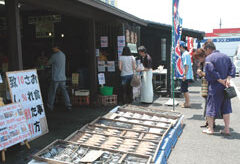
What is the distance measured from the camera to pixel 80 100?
8.23 m

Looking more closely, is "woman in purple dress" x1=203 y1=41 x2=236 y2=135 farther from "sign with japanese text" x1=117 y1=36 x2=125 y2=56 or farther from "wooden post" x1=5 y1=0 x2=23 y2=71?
"sign with japanese text" x1=117 y1=36 x2=125 y2=56

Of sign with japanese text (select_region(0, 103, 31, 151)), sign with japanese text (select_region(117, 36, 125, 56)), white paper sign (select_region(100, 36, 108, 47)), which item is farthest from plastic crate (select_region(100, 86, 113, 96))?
sign with japanese text (select_region(0, 103, 31, 151))

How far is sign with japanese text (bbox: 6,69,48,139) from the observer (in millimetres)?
4449

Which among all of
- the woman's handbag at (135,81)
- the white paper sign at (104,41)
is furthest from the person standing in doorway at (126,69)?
the white paper sign at (104,41)

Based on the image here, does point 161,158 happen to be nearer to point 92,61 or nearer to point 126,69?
point 126,69

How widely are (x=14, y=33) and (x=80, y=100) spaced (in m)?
3.89

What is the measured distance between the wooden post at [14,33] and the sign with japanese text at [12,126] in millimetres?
915

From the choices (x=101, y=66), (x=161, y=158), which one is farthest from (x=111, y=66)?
(x=161, y=158)

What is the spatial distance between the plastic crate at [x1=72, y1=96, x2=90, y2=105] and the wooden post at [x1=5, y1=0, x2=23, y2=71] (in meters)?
3.53

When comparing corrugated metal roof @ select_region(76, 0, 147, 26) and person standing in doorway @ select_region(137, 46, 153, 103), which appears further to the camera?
person standing in doorway @ select_region(137, 46, 153, 103)

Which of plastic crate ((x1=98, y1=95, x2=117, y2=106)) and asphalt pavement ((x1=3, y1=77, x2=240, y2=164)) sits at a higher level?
plastic crate ((x1=98, y1=95, x2=117, y2=106))

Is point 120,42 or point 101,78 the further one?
point 120,42

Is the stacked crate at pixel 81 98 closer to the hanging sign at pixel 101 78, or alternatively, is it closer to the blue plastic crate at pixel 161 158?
the hanging sign at pixel 101 78

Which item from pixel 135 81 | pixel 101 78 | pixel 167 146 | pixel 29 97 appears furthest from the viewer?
pixel 101 78
